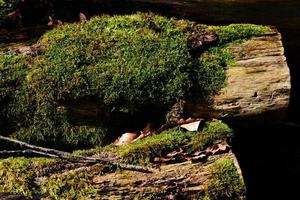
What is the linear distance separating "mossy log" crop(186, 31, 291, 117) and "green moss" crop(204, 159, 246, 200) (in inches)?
21.5

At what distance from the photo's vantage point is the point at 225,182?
3197mm

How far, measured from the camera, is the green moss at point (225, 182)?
316 centimetres

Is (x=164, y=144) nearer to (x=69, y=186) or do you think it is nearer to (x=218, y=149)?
(x=218, y=149)

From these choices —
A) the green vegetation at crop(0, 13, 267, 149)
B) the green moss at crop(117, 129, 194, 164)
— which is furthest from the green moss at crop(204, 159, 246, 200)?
the green vegetation at crop(0, 13, 267, 149)

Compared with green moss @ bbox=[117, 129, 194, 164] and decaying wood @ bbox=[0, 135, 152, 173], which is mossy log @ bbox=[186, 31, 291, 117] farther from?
decaying wood @ bbox=[0, 135, 152, 173]

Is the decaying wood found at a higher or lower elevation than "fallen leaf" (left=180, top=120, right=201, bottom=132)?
lower

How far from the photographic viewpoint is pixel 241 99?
3.56 metres

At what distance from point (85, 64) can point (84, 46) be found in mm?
169

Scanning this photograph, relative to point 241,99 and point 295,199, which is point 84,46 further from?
point 295,199

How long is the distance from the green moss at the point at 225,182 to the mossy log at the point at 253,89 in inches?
21.5

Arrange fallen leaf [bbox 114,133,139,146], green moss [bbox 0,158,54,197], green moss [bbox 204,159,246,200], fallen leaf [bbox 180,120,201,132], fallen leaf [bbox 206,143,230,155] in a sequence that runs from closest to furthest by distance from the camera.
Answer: green moss [bbox 0,158,54,197] < green moss [bbox 204,159,246,200] < fallen leaf [bbox 206,143,230,155] < fallen leaf [bbox 180,120,201,132] < fallen leaf [bbox 114,133,139,146]

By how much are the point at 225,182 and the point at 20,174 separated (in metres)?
1.52

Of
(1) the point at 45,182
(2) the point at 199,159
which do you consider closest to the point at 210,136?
(2) the point at 199,159

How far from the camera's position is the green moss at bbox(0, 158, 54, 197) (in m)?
3.01
